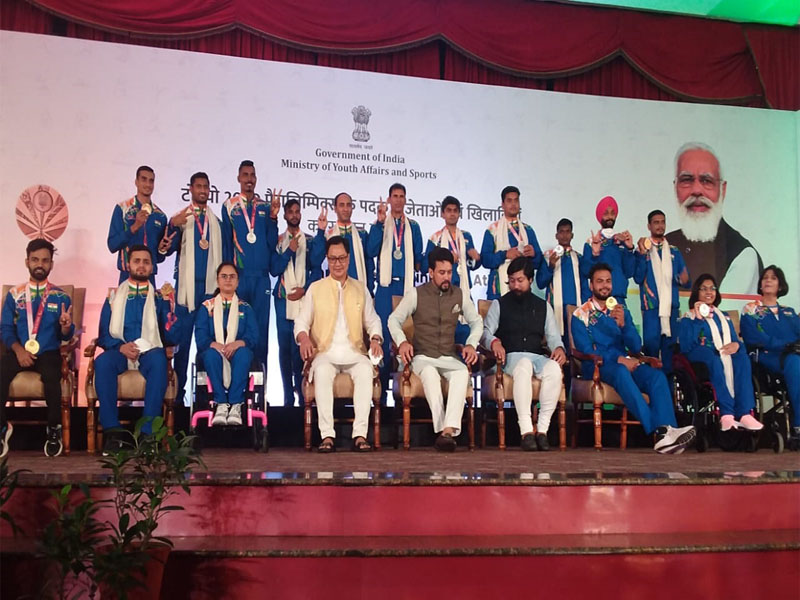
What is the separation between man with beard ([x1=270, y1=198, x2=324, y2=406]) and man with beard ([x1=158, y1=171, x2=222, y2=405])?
0.39 meters

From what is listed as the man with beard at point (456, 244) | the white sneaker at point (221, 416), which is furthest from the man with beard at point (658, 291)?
the white sneaker at point (221, 416)

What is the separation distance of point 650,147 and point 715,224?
802 mm

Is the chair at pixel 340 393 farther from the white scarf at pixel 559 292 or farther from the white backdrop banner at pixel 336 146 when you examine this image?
the white scarf at pixel 559 292

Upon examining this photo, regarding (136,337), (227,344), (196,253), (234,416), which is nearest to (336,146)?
(196,253)

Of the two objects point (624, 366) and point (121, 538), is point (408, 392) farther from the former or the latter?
point (121, 538)

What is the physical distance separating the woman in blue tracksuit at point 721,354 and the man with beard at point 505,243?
106cm

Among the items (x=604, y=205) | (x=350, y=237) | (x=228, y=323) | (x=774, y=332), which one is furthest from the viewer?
(x=604, y=205)

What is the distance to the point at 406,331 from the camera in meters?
4.51

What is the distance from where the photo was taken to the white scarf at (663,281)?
547 centimetres

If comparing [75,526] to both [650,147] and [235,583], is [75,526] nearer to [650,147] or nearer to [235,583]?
[235,583]

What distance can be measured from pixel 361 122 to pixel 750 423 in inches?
124

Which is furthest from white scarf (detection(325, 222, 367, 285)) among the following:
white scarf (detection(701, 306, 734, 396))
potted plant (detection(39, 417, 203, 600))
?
potted plant (detection(39, 417, 203, 600))

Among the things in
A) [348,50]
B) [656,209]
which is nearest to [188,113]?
[348,50]

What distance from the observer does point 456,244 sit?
204 inches
